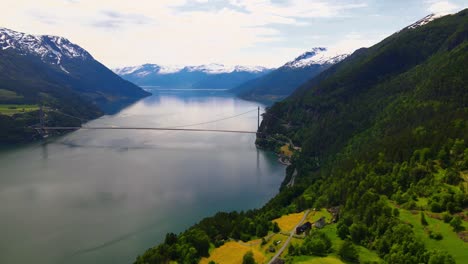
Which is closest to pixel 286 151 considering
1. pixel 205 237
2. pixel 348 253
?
pixel 205 237

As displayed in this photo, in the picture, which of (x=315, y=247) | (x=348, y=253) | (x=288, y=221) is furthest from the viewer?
(x=288, y=221)

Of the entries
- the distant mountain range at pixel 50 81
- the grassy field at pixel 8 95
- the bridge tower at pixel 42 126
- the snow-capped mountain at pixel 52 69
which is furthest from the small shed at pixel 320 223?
the snow-capped mountain at pixel 52 69

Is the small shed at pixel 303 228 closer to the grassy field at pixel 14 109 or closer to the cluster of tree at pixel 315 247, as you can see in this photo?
the cluster of tree at pixel 315 247

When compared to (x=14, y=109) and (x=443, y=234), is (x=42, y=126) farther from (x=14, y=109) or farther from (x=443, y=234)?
(x=443, y=234)

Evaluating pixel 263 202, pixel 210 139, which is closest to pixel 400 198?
pixel 263 202

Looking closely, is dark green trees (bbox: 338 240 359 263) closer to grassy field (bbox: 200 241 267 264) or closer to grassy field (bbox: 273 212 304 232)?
grassy field (bbox: 200 241 267 264)

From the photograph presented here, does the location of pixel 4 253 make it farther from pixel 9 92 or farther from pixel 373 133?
pixel 9 92
